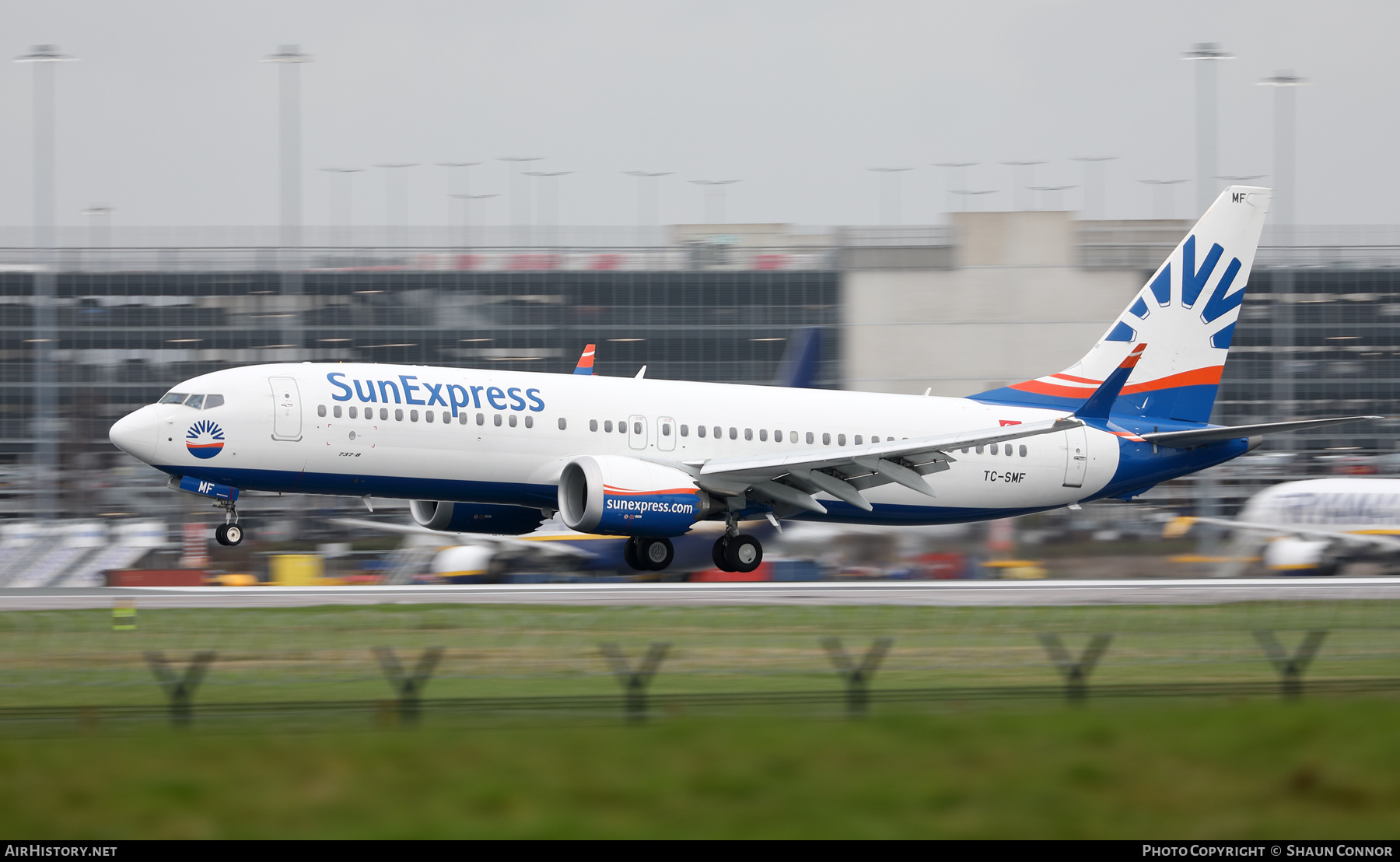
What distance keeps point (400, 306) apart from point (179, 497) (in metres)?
19.4

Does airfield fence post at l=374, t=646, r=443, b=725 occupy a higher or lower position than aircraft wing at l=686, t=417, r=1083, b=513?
lower

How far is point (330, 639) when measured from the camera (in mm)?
22812

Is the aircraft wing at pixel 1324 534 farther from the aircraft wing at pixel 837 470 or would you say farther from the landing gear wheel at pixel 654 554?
the landing gear wheel at pixel 654 554

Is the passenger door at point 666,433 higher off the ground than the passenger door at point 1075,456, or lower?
higher

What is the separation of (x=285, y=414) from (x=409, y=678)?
49.4 feet

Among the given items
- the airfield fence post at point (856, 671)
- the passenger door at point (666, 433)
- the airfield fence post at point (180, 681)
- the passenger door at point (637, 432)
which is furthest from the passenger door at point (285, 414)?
the airfield fence post at point (856, 671)

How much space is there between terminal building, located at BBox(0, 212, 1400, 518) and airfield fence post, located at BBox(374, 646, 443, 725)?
60.1 meters

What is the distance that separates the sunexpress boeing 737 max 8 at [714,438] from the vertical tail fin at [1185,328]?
0.19 feet

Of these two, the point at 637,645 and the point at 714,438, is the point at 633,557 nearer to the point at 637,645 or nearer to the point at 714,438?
the point at 714,438

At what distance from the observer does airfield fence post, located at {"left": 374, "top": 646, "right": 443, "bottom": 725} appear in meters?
15.3

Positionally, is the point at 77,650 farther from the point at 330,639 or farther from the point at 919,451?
Result: the point at 919,451

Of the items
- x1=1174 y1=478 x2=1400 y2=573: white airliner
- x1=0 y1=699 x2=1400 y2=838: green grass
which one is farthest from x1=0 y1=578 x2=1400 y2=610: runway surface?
x1=0 y1=699 x2=1400 y2=838: green grass

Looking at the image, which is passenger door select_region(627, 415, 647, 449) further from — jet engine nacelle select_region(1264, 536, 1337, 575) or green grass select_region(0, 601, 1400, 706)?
jet engine nacelle select_region(1264, 536, 1337, 575)

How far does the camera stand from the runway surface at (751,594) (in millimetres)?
30266
